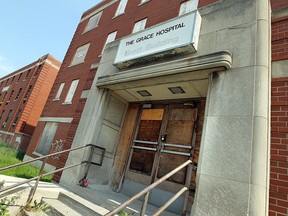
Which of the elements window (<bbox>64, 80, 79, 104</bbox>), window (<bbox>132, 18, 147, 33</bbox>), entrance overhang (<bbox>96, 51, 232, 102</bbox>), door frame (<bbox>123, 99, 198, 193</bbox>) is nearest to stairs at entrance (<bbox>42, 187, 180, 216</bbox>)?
door frame (<bbox>123, 99, 198, 193</bbox>)

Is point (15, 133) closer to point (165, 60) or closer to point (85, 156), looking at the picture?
point (85, 156)

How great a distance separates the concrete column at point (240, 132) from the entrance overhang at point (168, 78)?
285 mm

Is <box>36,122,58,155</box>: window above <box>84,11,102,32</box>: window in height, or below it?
below

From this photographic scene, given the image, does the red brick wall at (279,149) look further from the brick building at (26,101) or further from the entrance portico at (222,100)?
the brick building at (26,101)

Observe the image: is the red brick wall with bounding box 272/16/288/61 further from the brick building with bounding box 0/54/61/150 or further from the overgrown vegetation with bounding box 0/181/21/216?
the brick building with bounding box 0/54/61/150

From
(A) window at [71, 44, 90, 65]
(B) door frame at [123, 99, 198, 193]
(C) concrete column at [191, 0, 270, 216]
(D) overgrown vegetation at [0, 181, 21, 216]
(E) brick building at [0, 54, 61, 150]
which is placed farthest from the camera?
(E) brick building at [0, 54, 61, 150]

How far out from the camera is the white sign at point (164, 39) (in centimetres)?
486

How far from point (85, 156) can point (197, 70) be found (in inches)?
160

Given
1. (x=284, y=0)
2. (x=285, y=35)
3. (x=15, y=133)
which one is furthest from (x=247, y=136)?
(x=15, y=133)

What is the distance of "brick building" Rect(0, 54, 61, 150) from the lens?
21462 millimetres

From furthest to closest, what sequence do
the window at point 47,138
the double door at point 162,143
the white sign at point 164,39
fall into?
the window at point 47,138 → the double door at point 162,143 → the white sign at point 164,39

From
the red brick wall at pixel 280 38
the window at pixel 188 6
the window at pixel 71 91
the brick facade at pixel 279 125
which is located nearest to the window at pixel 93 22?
the window at pixel 71 91

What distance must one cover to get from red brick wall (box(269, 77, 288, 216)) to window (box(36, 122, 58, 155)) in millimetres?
11571

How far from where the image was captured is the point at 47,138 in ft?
40.8
